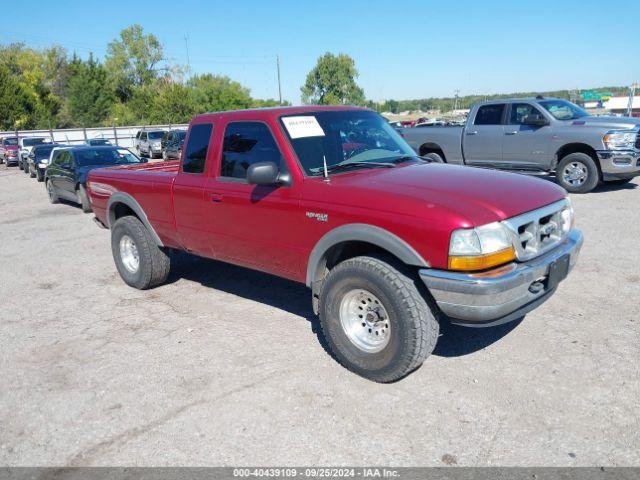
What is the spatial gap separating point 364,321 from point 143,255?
304 centimetres

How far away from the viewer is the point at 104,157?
12.9m

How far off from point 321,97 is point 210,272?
307ft

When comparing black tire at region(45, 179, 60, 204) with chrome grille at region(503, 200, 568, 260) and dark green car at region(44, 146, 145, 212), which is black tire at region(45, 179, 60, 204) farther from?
chrome grille at region(503, 200, 568, 260)

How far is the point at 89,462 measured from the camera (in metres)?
2.99

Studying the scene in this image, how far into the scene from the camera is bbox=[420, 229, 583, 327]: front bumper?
10.4ft

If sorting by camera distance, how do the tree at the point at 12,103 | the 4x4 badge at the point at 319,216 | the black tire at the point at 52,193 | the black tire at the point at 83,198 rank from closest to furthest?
the 4x4 badge at the point at 319,216
the black tire at the point at 83,198
the black tire at the point at 52,193
the tree at the point at 12,103

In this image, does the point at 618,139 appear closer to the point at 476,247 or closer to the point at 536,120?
the point at 536,120

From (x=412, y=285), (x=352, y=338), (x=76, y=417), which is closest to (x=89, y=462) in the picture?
(x=76, y=417)

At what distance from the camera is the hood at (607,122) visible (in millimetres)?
10305

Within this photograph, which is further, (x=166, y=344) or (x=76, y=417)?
(x=166, y=344)

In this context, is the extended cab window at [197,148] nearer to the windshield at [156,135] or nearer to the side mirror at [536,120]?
the side mirror at [536,120]

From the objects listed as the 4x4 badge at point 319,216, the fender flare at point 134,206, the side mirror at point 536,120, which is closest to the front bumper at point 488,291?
the 4x4 badge at point 319,216

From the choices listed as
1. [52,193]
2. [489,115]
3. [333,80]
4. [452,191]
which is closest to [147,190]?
[452,191]

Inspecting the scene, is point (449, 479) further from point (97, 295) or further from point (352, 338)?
point (97, 295)
